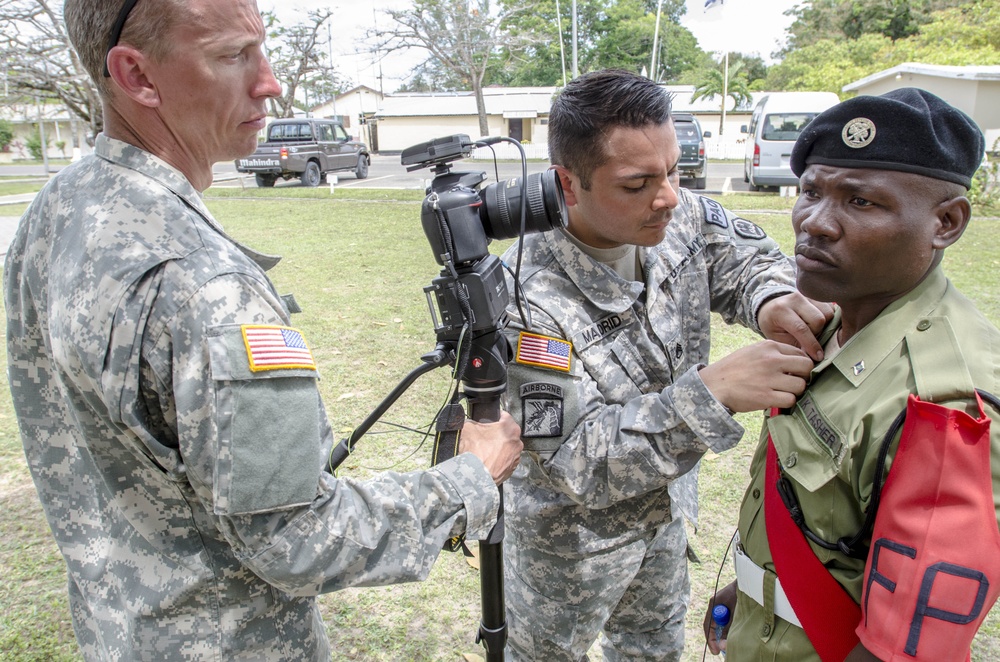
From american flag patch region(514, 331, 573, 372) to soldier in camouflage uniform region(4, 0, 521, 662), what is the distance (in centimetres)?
34

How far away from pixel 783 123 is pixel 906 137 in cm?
1514

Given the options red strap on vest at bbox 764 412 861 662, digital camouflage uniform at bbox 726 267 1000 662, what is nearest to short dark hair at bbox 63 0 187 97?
digital camouflage uniform at bbox 726 267 1000 662

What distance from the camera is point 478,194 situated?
1.50m

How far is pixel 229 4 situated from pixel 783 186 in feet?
46.1

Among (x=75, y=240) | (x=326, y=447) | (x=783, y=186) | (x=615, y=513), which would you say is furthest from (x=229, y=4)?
(x=783, y=186)

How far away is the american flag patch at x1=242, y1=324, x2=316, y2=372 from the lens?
1.05m

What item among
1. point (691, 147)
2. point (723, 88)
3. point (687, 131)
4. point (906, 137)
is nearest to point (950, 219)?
point (906, 137)

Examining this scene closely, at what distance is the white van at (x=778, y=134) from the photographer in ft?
44.9

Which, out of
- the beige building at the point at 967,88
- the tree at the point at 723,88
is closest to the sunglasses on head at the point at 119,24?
the beige building at the point at 967,88

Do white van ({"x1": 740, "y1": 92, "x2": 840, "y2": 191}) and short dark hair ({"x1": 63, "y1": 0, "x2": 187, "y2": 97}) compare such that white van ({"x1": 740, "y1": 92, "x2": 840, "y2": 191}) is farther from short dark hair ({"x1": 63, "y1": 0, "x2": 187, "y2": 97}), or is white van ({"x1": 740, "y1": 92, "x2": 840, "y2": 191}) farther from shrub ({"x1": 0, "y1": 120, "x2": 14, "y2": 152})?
shrub ({"x1": 0, "y1": 120, "x2": 14, "y2": 152})

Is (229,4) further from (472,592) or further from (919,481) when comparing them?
(472,592)

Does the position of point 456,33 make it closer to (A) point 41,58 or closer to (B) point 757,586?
(A) point 41,58

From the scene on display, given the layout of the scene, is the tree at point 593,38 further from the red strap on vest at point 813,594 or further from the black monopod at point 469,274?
the red strap on vest at point 813,594

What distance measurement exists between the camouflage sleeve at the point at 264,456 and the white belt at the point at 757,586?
29.1 inches
